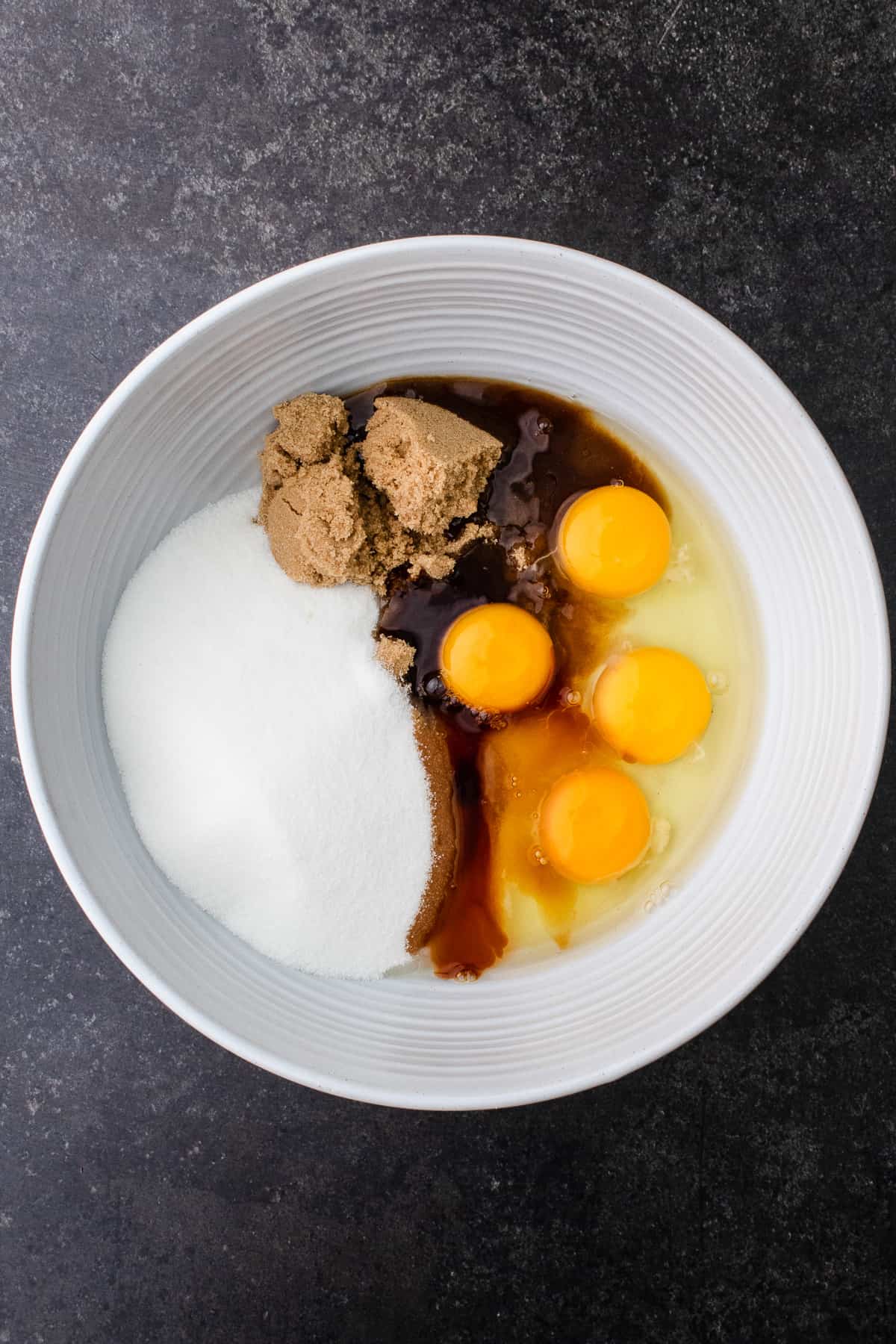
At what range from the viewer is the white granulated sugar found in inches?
48.6

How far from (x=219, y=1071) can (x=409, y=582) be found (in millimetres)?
872

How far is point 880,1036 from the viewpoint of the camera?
1470 mm

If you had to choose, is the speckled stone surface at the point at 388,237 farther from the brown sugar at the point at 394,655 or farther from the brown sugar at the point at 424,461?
the brown sugar at the point at 394,655

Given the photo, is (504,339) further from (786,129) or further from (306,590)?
(786,129)

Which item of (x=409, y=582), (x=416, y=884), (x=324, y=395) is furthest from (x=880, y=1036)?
(x=324, y=395)

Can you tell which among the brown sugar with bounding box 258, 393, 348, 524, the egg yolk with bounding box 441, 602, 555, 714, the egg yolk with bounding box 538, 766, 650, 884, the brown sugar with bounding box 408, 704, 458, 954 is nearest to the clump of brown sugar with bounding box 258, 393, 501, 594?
the brown sugar with bounding box 258, 393, 348, 524

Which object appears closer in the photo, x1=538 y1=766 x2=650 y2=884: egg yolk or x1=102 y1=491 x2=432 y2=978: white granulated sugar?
x1=102 y1=491 x2=432 y2=978: white granulated sugar

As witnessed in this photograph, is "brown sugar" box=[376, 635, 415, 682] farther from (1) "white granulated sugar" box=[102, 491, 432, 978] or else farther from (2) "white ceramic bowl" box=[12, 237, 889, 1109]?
(2) "white ceramic bowl" box=[12, 237, 889, 1109]

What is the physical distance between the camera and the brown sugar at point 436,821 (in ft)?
4.39

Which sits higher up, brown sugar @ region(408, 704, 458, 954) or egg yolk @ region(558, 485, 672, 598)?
egg yolk @ region(558, 485, 672, 598)

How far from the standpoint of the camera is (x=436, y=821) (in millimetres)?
1345

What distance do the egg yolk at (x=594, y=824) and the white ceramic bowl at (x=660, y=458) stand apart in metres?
0.11

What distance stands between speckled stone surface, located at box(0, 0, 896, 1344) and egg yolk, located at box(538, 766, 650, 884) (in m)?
0.35

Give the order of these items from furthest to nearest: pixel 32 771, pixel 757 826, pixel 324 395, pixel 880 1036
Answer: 1. pixel 880 1036
2. pixel 757 826
3. pixel 324 395
4. pixel 32 771
